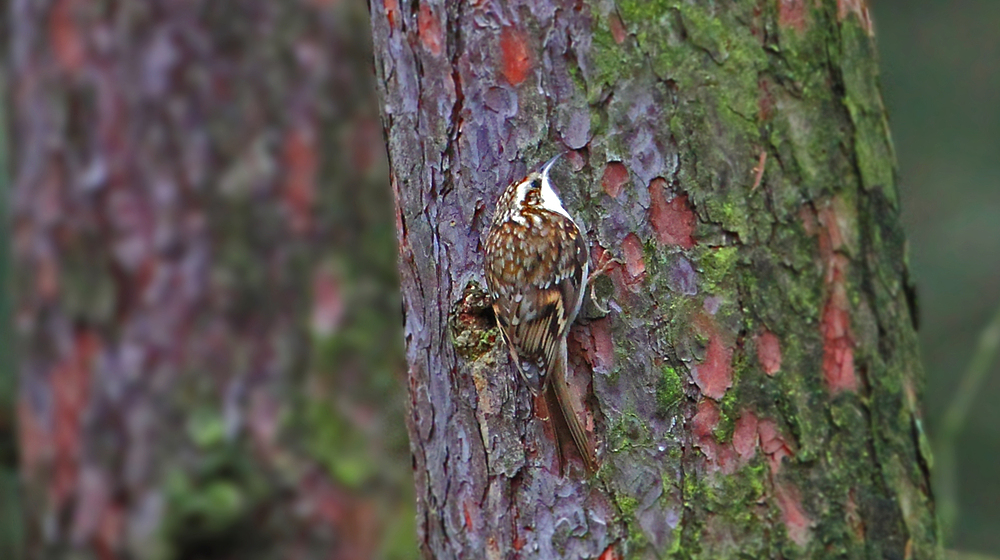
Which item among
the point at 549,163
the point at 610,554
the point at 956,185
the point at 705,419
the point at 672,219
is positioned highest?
the point at 549,163

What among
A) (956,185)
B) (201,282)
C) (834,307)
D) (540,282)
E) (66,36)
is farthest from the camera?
(956,185)

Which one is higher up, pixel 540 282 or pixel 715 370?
pixel 540 282

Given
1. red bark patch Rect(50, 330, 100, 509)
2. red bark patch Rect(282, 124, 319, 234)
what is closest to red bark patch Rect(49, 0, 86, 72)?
red bark patch Rect(282, 124, 319, 234)

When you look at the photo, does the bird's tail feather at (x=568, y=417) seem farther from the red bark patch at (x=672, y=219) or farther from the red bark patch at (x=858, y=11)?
the red bark patch at (x=858, y=11)

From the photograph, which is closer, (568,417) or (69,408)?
(568,417)

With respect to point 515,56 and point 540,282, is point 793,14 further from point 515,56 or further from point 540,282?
point 540,282

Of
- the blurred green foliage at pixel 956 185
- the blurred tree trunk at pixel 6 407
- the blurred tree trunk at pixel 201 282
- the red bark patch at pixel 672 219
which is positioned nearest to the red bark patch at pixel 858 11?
the red bark patch at pixel 672 219

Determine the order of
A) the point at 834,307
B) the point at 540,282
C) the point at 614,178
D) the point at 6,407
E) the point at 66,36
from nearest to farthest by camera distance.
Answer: the point at 614,178 → the point at 834,307 → the point at 540,282 → the point at 66,36 → the point at 6,407

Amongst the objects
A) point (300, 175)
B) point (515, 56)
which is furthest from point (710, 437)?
point (300, 175)
